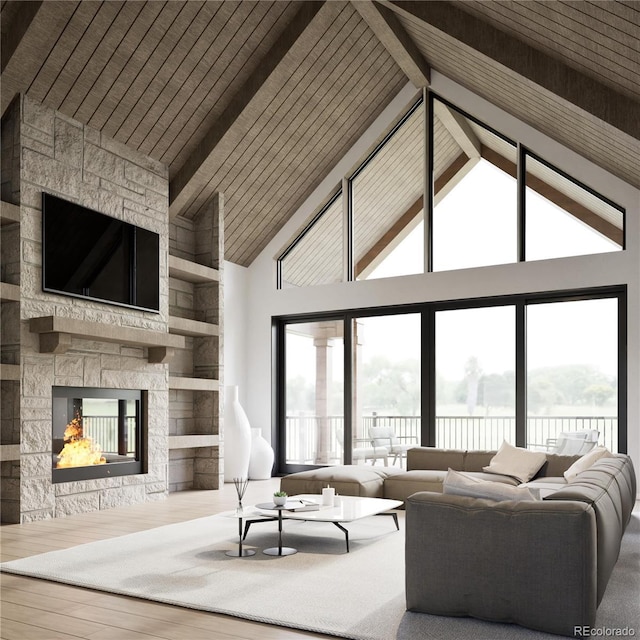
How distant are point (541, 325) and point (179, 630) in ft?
19.7

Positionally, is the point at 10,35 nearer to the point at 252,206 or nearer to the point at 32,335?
the point at 32,335

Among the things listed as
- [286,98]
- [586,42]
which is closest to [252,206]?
[286,98]

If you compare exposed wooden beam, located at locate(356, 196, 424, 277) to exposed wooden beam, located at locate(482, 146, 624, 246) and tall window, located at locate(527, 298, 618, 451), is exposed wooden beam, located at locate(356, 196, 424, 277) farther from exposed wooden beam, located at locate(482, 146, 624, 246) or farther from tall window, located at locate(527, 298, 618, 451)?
tall window, located at locate(527, 298, 618, 451)

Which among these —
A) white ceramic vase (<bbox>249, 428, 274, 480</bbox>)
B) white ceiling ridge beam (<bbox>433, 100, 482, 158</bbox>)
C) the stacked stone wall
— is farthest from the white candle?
white ceiling ridge beam (<bbox>433, 100, 482, 158</bbox>)

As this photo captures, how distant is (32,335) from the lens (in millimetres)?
6027

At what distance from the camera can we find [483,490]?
336cm

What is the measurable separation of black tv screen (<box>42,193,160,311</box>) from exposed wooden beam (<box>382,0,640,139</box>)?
134 inches

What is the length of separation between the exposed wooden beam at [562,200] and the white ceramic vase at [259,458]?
4493 mm

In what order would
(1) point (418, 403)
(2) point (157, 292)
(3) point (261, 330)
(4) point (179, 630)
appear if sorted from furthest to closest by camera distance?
(3) point (261, 330)
(1) point (418, 403)
(2) point (157, 292)
(4) point (179, 630)

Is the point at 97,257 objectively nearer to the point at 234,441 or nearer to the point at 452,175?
the point at 234,441

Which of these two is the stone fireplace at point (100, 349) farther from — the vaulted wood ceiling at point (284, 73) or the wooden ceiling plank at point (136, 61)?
the vaulted wood ceiling at point (284, 73)

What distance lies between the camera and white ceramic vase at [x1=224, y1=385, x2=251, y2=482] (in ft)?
28.1

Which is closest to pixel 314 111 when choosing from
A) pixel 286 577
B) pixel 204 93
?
pixel 204 93

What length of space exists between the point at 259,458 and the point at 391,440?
1708 millimetres
